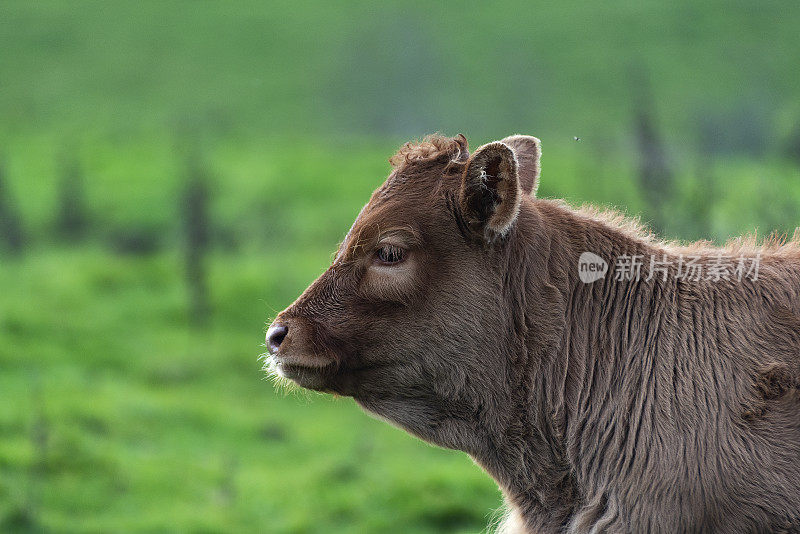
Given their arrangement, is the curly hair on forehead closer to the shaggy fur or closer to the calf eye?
the shaggy fur

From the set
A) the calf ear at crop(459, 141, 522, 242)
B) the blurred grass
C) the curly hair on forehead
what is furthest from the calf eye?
the blurred grass

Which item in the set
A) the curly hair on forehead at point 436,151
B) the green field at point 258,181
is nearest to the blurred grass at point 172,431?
the green field at point 258,181

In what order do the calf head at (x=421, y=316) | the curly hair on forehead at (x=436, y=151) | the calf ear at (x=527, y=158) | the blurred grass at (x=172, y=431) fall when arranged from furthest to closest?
the blurred grass at (x=172, y=431), the calf ear at (x=527, y=158), the curly hair on forehead at (x=436, y=151), the calf head at (x=421, y=316)

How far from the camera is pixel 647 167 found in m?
13.4

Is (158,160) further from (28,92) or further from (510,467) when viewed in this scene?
(510,467)

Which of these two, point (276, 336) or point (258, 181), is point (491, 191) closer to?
point (276, 336)

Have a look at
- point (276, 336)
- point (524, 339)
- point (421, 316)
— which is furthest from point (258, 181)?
point (524, 339)

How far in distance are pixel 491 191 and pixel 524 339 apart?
2.58 feet

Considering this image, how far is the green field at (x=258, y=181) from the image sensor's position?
13.3 meters

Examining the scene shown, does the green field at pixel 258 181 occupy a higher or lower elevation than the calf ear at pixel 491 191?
lower

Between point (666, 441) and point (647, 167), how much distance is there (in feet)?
29.4

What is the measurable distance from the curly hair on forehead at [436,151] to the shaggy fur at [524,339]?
0.01 metres

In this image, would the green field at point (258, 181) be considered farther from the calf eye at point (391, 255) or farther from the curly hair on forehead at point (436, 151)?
the calf eye at point (391, 255)

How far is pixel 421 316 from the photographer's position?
5234 mm
